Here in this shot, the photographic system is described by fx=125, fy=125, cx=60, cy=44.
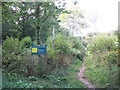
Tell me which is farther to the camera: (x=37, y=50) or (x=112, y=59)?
(x=112, y=59)

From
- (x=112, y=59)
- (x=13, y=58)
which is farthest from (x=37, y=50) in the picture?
(x=112, y=59)

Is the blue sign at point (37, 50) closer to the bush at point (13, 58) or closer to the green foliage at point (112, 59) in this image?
the bush at point (13, 58)

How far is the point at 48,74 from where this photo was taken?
5668 mm

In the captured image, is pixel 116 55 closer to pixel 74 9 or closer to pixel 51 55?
pixel 51 55

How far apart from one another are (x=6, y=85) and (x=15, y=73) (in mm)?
1647

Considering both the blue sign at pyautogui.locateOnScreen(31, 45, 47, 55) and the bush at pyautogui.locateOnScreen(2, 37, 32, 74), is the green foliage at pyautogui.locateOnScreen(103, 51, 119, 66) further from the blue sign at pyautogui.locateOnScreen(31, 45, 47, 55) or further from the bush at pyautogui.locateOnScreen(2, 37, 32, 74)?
the bush at pyautogui.locateOnScreen(2, 37, 32, 74)

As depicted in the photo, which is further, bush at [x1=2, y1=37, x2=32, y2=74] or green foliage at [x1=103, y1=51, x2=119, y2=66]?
bush at [x1=2, y1=37, x2=32, y2=74]

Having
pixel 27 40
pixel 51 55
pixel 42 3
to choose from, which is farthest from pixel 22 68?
pixel 27 40

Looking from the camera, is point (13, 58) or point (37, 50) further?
point (13, 58)

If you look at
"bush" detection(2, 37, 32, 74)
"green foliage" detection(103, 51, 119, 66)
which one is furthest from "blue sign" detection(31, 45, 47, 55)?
"green foliage" detection(103, 51, 119, 66)

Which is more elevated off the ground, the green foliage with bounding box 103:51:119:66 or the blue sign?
the blue sign

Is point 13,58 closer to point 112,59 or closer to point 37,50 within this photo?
point 37,50

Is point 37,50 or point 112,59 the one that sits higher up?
point 37,50

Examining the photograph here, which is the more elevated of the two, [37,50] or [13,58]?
[37,50]
